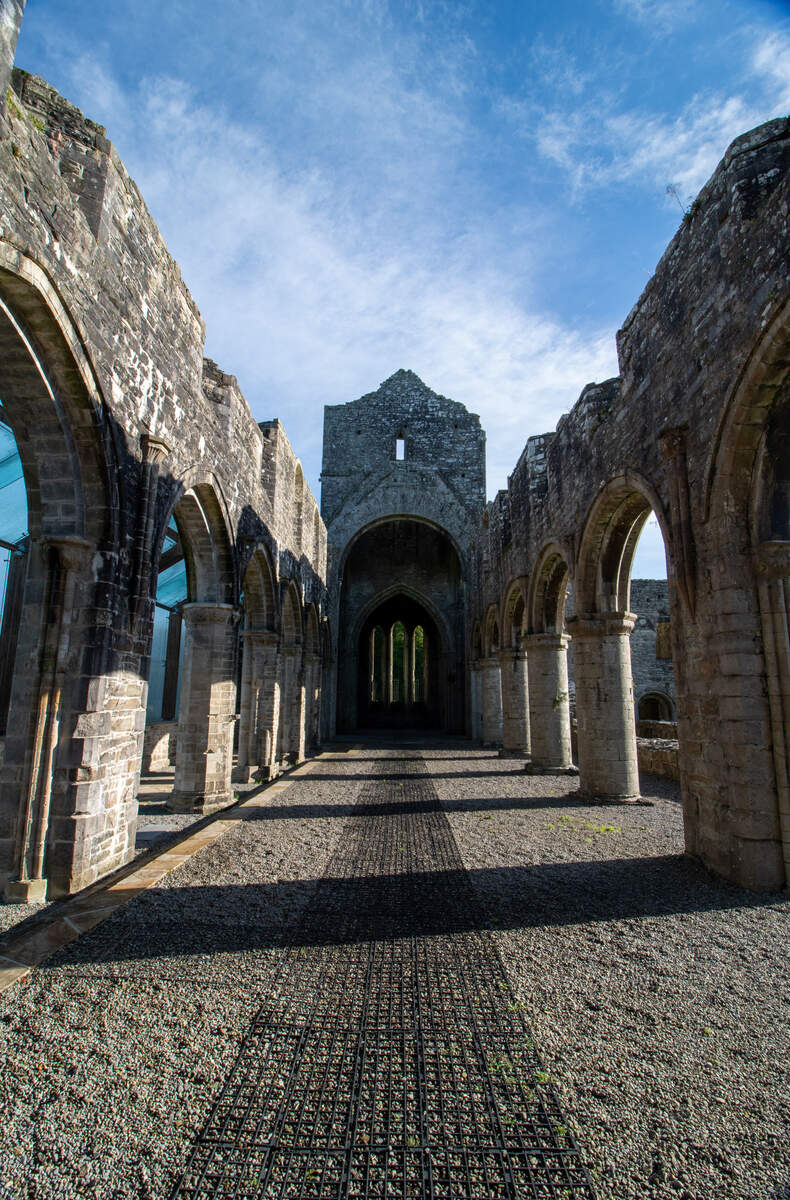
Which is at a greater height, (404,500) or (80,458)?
(404,500)

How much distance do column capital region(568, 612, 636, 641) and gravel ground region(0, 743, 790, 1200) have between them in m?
3.29

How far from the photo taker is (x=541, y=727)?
36.1ft

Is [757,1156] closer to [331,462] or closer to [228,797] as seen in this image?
[228,797]

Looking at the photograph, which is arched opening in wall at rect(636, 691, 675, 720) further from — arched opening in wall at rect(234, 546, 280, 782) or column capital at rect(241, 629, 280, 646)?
column capital at rect(241, 629, 280, 646)

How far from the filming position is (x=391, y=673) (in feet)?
107

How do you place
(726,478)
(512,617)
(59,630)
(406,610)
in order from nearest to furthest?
(59,630) < (726,478) < (512,617) < (406,610)

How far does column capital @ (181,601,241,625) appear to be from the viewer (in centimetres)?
802

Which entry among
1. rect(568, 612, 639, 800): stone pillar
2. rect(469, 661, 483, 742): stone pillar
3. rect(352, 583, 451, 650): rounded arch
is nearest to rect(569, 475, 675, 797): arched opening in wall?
rect(568, 612, 639, 800): stone pillar

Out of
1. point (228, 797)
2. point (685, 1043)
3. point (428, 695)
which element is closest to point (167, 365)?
point (228, 797)

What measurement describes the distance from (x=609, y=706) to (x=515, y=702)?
18.4ft

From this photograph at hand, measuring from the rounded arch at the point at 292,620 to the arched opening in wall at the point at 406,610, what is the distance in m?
8.84

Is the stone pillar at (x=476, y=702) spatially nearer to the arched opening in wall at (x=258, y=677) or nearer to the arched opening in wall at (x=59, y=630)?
the arched opening in wall at (x=258, y=677)

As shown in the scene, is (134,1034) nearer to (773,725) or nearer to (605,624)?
(773,725)

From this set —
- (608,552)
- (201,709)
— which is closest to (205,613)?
(201,709)
